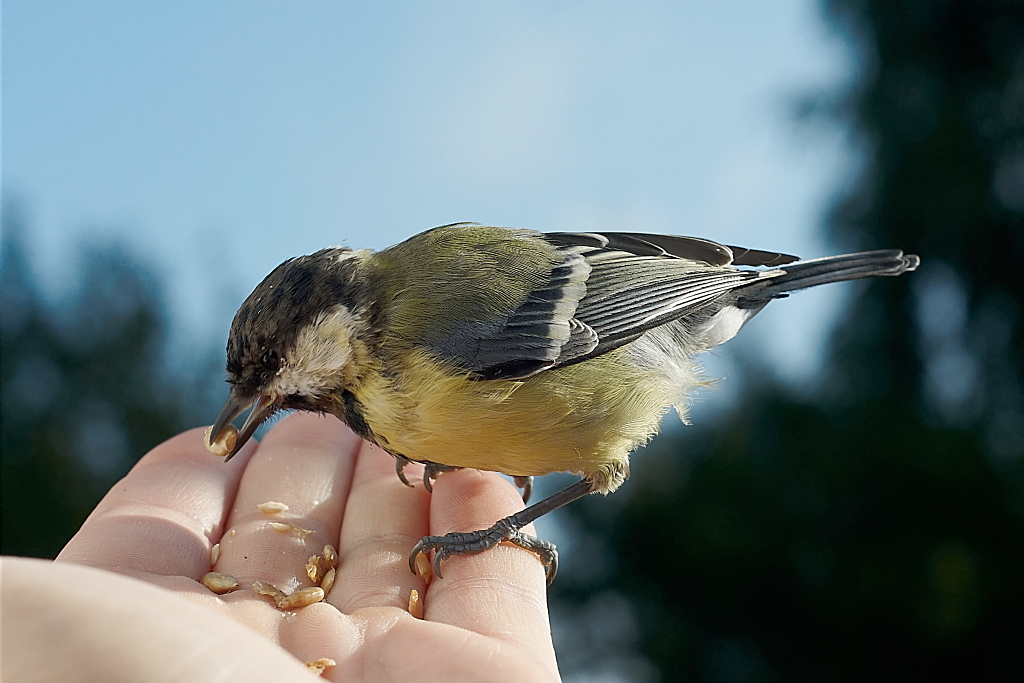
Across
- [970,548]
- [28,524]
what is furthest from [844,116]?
[28,524]

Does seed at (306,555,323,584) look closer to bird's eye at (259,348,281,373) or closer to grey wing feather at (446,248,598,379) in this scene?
bird's eye at (259,348,281,373)

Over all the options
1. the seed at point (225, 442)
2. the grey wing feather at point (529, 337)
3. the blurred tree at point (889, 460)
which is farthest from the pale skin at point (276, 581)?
the blurred tree at point (889, 460)

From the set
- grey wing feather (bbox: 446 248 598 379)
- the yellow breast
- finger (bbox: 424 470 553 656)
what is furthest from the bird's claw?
grey wing feather (bbox: 446 248 598 379)

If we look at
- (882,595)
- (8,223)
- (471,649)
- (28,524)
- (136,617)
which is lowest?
(28,524)

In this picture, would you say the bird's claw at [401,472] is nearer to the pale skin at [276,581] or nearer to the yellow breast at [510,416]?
the pale skin at [276,581]

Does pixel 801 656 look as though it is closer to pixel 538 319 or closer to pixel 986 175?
pixel 986 175

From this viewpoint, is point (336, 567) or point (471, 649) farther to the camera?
point (336, 567)
